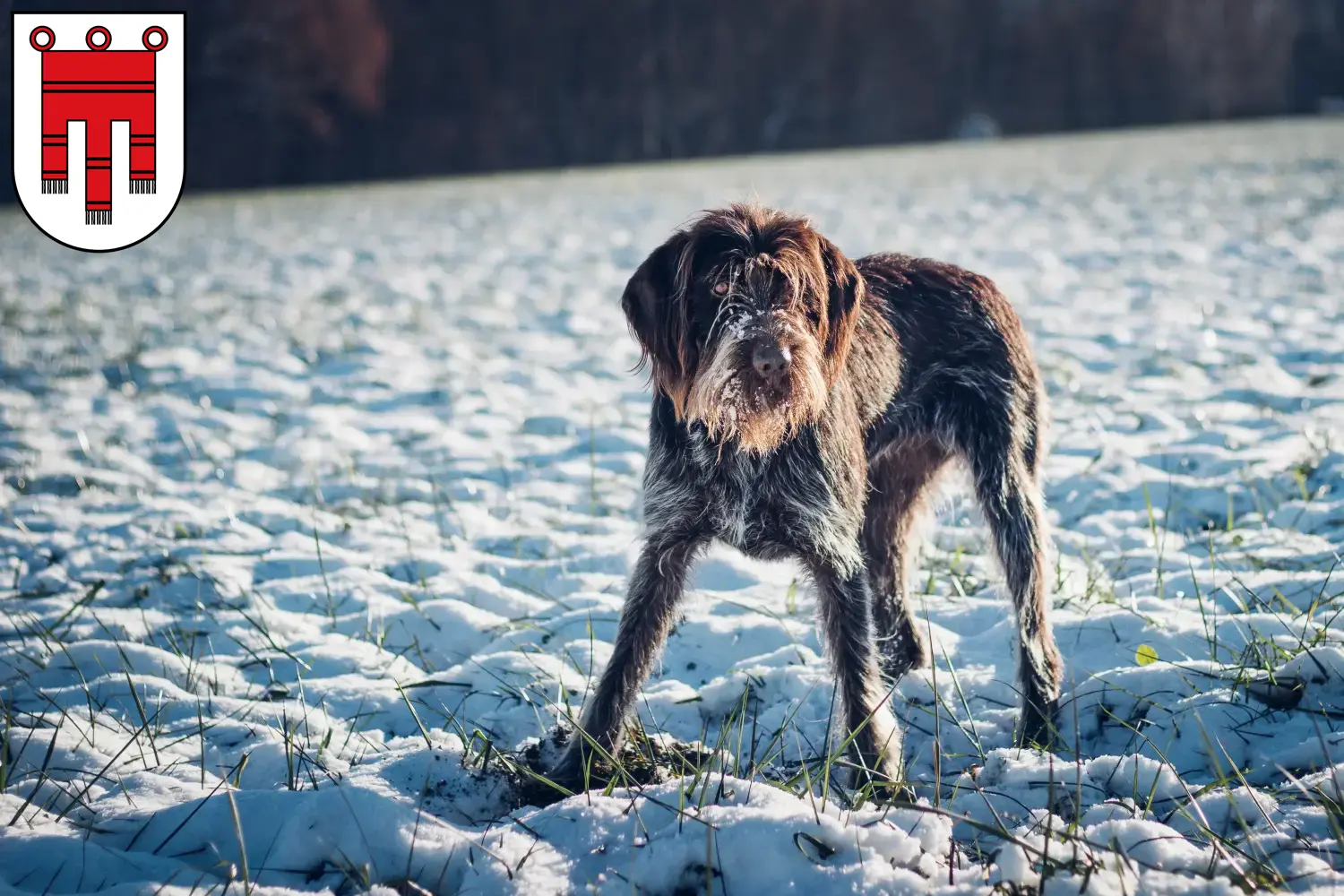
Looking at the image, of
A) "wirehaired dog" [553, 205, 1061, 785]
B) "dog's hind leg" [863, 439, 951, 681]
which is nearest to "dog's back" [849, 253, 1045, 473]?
"wirehaired dog" [553, 205, 1061, 785]

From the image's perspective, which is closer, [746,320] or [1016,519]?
[746,320]

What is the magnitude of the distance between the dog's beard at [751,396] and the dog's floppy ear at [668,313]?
0.09 metres

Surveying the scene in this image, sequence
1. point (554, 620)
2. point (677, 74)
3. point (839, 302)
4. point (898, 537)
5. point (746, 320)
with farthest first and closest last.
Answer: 1. point (677, 74)
2. point (554, 620)
3. point (898, 537)
4. point (839, 302)
5. point (746, 320)

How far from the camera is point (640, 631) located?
2871 millimetres

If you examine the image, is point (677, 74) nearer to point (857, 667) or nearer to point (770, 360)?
point (770, 360)

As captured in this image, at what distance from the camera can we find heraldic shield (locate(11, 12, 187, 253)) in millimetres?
5000

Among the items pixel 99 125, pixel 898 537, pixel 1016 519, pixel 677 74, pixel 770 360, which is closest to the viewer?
pixel 770 360

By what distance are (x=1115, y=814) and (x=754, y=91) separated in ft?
80.8

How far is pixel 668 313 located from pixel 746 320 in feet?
0.91

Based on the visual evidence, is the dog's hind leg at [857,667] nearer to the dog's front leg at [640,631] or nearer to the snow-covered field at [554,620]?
the snow-covered field at [554,620]

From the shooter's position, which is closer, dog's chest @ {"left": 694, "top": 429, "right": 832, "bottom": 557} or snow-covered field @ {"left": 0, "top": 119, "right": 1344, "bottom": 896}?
snow-covered field @ {"left": 0, "top": 119, "right": 1344, "bottom": 896}

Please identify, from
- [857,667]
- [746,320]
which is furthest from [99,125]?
[857,667]

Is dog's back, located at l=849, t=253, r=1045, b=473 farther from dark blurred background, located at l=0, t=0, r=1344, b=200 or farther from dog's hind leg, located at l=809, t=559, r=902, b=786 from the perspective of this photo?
dark blurred background, located at l=0, t=0, r=1344, b=200

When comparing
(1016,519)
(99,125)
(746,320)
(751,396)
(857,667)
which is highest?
(99,125)
